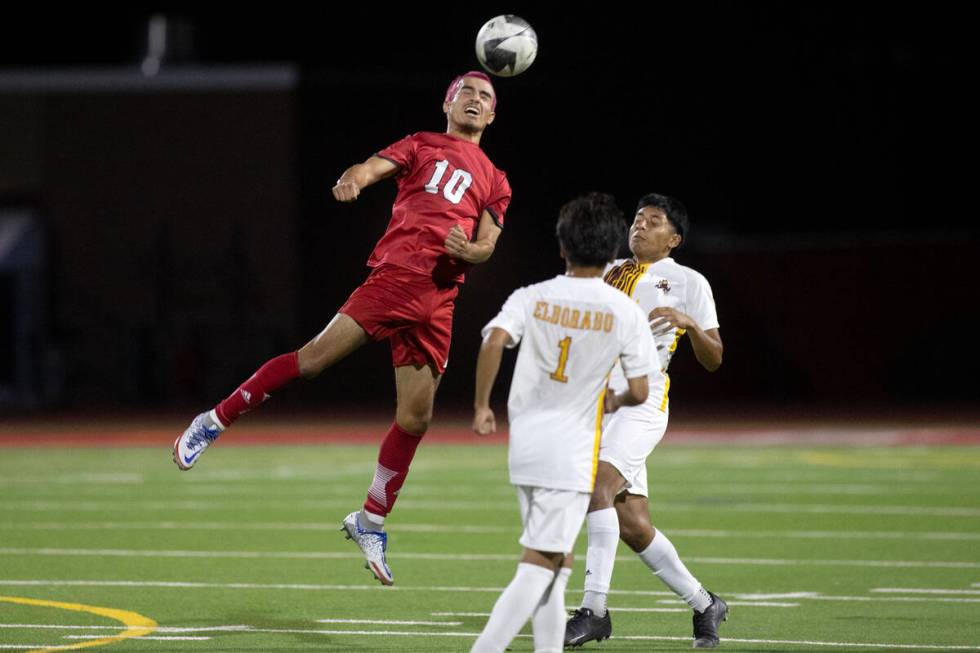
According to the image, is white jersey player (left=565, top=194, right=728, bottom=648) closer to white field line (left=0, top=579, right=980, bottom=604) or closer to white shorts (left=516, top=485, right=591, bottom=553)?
white shorts (left=516, top=485, right=591, bottom=553)

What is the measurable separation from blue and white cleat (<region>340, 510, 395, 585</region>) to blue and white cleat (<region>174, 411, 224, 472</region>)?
3.09ft

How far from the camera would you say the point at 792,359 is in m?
41.4

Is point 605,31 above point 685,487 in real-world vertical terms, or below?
above

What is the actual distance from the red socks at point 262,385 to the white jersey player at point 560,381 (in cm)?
245

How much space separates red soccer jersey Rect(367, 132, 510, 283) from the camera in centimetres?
931

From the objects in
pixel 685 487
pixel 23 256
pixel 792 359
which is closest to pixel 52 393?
pixel 23 256

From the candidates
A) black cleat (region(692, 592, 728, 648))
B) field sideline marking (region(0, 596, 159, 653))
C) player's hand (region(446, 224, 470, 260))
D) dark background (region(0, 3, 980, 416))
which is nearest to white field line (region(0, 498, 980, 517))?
field sideline marking (region(0, 596, 159, 653))

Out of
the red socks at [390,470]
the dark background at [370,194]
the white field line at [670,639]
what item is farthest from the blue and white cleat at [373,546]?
the dark background at [370,194]

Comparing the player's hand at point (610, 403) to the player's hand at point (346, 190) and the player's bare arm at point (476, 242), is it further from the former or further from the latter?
the player's hand at point (346, 190)

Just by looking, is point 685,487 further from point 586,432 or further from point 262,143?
point 262,143

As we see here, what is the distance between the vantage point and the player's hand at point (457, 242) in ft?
28.2

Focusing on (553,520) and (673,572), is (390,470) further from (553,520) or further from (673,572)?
(553,520)

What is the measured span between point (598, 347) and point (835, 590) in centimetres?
494

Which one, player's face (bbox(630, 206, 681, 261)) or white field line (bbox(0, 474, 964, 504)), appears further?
white field line (bbox(0, 474, 964, 504))
